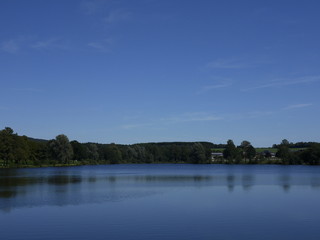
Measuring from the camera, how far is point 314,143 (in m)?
178

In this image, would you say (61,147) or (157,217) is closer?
(157,217)

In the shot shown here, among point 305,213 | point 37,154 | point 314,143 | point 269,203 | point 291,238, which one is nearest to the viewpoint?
point 291,238

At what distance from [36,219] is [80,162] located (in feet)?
517

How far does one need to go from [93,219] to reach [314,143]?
545 feet

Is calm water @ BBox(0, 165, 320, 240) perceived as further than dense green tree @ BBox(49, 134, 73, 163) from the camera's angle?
No

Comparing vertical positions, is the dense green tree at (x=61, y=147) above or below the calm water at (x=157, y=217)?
above

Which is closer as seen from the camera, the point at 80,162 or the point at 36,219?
the point at 36,219

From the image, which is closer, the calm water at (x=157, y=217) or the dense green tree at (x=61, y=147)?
the calm water at (x=157, y=217)

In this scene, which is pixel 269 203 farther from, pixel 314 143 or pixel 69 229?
pixel 314 143

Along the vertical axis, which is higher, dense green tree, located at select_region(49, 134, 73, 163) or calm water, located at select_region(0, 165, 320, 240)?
dense green tree, located at select_region(49, 134, 73, 163)

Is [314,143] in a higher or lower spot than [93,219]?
higher

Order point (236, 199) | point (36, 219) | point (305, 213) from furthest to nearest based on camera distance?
point (236, 199)
point (305, 213)
point (36, 219)

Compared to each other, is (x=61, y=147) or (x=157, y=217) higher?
(x=61, y=147)

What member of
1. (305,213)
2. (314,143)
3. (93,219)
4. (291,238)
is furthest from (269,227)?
(314,143)
